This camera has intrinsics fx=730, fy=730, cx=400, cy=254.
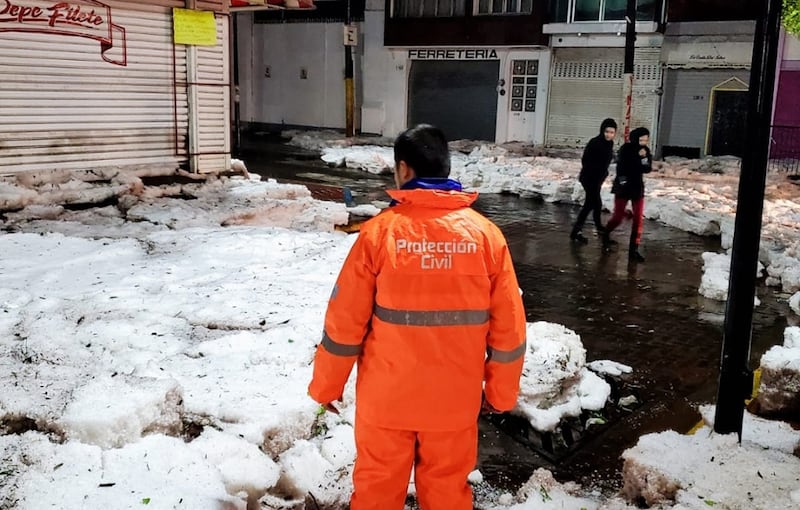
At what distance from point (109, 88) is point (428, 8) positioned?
18014 mm

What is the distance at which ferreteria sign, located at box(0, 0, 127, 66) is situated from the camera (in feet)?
36.5

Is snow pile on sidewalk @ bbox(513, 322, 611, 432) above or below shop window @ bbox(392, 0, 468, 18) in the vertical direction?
below

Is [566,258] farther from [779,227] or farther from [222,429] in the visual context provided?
[222,429]

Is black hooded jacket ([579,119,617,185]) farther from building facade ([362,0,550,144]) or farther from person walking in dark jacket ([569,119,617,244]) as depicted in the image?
building facade ([362,0,550,144])

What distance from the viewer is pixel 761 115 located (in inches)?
150

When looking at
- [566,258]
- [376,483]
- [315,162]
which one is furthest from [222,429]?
[315,162]

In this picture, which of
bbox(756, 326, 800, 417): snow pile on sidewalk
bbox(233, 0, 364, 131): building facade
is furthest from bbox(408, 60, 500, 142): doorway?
bbox(756, 326, 800, 417): snow pile on sidewalk

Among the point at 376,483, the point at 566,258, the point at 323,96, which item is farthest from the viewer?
the point at 323,96

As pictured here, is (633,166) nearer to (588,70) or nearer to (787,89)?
(787,89)

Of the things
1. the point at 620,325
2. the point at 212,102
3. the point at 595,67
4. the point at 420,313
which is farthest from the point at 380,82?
the point at 420,313

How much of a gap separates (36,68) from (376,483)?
10869 millimetres

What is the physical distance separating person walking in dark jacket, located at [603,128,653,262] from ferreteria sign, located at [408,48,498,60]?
17.9 meters

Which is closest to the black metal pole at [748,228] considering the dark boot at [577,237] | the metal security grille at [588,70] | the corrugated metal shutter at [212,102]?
the dark boot at [577,237]

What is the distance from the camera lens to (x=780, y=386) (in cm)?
495
